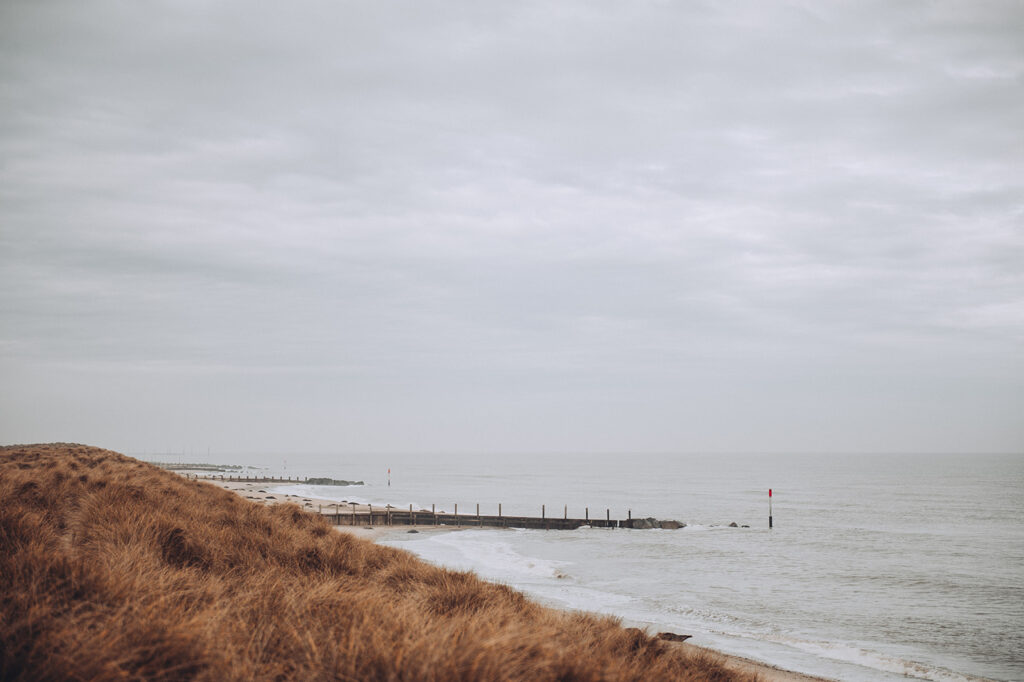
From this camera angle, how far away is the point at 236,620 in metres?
5.09

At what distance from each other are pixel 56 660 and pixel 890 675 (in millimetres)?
20403

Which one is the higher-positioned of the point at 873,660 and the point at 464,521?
the point at 873,660

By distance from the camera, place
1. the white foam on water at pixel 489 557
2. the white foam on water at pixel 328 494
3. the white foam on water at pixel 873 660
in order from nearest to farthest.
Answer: the white foam on water at pixel 873 660 < the white foam on water at pixel 489 557 < the white foam on water at pixel 328 494

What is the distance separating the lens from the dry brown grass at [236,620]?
3949mm

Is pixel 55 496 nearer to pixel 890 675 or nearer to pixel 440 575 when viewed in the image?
pixel 440 575

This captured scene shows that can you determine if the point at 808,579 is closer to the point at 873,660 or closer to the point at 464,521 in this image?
the point at 873,660

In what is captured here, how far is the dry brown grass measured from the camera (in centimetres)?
395

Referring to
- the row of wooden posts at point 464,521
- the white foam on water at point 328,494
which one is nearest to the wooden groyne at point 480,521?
the row of wooden posts at point 464,521

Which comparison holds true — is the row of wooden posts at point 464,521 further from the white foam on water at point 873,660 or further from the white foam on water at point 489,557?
the white foam on water at point 873,660

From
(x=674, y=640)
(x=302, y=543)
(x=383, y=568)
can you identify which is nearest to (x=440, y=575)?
(x=383, y=568)

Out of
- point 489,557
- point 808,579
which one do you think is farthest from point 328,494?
point 808,579

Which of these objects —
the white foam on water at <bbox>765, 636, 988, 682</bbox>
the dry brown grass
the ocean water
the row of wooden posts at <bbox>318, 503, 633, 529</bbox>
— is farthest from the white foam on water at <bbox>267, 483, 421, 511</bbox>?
the dry brown grass

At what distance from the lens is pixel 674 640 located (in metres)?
16.4

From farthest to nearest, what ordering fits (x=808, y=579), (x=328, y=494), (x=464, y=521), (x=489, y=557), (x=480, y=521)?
(x=328, y=494) → (x=464, y=521) → (x=480, y=521) → (x=489, y=557) → (x=808, y=579)
